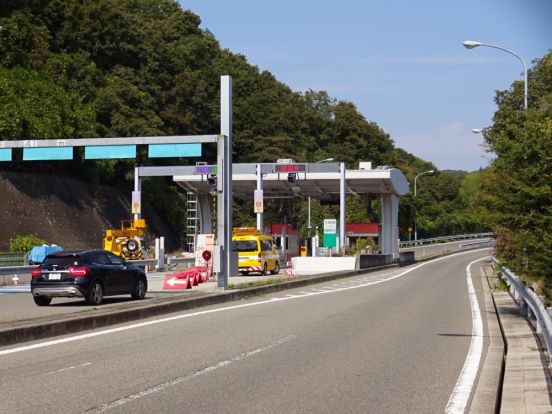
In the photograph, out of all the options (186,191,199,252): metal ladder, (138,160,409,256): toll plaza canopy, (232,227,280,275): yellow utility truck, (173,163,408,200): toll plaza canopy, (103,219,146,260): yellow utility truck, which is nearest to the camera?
(232,227,280,275): yellow utility truck

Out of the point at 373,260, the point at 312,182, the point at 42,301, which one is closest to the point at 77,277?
the point at 42,301

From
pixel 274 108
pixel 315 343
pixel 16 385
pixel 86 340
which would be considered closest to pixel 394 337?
pixel 315 343

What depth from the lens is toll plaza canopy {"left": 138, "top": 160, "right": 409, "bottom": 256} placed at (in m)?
53.5

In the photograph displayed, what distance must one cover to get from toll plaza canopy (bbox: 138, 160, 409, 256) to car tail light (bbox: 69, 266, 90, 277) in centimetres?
2959

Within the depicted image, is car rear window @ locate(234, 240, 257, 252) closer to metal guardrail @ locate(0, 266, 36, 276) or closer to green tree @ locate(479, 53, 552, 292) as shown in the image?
metal guardrail @ locate(0, 266, 36, 276)

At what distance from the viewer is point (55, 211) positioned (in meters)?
60.2

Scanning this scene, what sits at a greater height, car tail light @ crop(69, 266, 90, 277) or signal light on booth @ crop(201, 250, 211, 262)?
signal light on booth @ crop(201, 250, 211, 262)

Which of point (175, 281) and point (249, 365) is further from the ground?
point (175, 281)

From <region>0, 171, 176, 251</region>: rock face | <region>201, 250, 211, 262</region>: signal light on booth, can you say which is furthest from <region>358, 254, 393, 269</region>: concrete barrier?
<region>0, 171, 176, 251</region>: rock face

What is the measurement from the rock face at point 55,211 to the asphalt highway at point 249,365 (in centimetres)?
3961

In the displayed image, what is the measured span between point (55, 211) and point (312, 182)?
61.8 feet

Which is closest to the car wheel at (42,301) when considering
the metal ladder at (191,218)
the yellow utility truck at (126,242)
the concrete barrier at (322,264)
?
the yellow utility truck at (126,242)

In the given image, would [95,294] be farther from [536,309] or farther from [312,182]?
[312,182]

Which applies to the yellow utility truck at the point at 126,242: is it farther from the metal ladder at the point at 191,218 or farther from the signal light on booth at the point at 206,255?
the metal ladder at the point at 191,218
